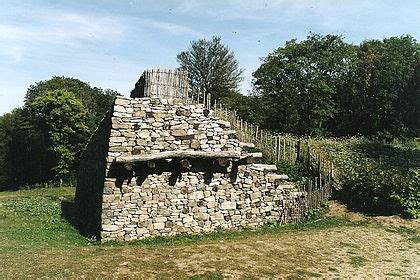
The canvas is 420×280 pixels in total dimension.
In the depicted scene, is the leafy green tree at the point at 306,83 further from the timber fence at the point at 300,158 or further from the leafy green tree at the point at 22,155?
the leafy green tree at the point at 22,155

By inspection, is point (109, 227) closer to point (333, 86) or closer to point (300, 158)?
point (300, 158)

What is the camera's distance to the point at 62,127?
44.5 m

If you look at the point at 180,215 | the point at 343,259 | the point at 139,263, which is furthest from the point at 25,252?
the point at 343,259

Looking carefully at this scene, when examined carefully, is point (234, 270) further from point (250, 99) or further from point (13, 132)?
point (13, 132)

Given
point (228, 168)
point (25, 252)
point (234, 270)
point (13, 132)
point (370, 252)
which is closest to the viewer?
point (234, 270)

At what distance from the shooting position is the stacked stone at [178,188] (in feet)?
47.9

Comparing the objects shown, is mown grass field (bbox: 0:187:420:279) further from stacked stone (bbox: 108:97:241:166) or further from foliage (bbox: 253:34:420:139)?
foliage (bbox: 253:34:420:139)

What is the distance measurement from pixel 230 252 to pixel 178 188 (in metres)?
3.68

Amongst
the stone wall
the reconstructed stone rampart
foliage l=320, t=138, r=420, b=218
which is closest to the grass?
the reconstructed stone rampart

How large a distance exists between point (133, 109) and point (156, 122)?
94 centimetres

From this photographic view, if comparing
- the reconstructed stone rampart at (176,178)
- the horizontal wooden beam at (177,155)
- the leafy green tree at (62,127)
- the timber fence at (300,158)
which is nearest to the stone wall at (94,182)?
the reconstructed stone rampart at (176,178)

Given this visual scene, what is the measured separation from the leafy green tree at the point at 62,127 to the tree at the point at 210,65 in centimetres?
1277

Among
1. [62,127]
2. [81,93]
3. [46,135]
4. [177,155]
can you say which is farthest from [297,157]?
[81,93]

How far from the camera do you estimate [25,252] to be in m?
12.1
